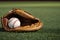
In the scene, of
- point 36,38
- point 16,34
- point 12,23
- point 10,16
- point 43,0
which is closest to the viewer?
point 36,38

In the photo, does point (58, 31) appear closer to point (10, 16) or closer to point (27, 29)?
point (27, 29)

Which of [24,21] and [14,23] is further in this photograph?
[24,21]

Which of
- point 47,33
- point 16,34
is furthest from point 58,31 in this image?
point 16,34

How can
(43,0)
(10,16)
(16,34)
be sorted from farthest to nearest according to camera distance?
1. (43,0)
2. (10,16)
3. (16,34)

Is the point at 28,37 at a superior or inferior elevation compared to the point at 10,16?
inferior

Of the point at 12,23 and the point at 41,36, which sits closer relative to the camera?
the point at 41,36

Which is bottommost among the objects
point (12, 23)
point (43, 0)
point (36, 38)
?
point (36, 38)
